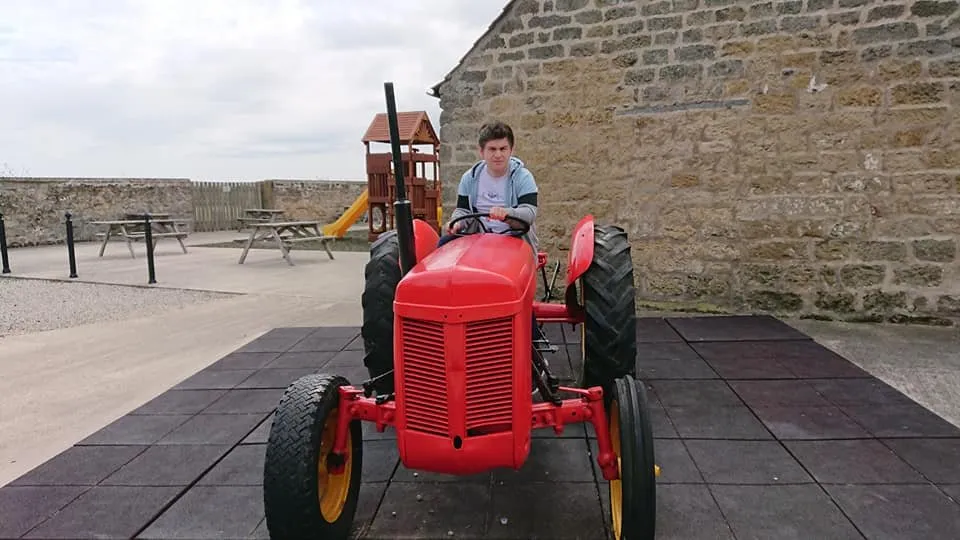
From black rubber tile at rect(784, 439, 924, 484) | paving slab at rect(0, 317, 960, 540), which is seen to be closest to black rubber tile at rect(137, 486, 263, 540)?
paving slab at rect(0, 317, 960, 540)

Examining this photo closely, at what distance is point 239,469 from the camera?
265cm

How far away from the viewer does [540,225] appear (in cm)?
573

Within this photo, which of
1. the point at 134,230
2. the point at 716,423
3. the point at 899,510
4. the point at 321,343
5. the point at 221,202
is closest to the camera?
the point at 899,510

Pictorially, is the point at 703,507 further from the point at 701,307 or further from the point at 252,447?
the point at 701,307

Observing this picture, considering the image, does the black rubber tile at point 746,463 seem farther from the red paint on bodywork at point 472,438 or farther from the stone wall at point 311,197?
the stone wall at point 311,197

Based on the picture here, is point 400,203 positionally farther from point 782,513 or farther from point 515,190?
point 782,513

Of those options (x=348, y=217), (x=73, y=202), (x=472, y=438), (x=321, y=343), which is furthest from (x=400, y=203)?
(x=73, y=202)

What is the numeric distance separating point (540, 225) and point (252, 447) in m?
3.55

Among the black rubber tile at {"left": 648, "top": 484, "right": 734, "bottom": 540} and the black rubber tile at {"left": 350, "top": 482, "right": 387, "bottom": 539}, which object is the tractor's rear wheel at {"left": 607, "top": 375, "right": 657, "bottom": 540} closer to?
the black rubber tile at {"left": 648, "top": 484, "right": 734, "bottom": 540}

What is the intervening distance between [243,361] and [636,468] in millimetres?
3273

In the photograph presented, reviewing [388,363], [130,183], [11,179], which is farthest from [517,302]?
[130,183]

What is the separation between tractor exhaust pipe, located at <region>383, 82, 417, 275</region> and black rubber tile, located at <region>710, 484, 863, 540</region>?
1.53 m

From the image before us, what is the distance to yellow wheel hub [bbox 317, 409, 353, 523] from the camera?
2059mm

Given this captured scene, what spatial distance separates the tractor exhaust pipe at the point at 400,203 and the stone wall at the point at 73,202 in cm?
1316
